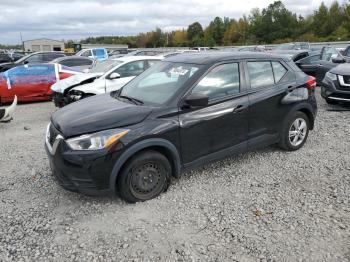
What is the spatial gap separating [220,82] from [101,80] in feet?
15.8

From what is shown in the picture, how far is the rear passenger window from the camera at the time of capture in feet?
16.6

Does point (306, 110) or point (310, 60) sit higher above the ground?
point (310, 60)

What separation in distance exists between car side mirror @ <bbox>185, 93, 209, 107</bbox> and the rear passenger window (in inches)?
65.7

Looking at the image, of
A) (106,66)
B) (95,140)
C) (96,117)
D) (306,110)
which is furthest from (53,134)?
(106,66)

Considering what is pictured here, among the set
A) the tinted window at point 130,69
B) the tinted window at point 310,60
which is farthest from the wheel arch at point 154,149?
the tinted window at point 310,60

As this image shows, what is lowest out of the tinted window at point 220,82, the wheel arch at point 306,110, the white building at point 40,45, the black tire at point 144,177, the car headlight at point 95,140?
the black tire at point 144,177

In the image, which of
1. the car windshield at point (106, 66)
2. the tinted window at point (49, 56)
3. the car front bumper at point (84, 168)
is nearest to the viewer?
the car front bumper at point (84, 168)

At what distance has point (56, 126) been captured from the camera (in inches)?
155

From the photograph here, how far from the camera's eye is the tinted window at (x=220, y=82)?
13.8 ft

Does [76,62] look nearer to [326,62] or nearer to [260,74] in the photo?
[326,62]

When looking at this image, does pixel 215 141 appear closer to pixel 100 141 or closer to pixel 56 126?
pixel 100 141

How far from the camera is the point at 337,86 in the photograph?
7.98 m

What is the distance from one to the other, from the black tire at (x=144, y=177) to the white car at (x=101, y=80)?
471cm

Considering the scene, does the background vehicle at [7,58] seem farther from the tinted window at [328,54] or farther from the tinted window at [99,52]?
the tinted window at [328,54]
